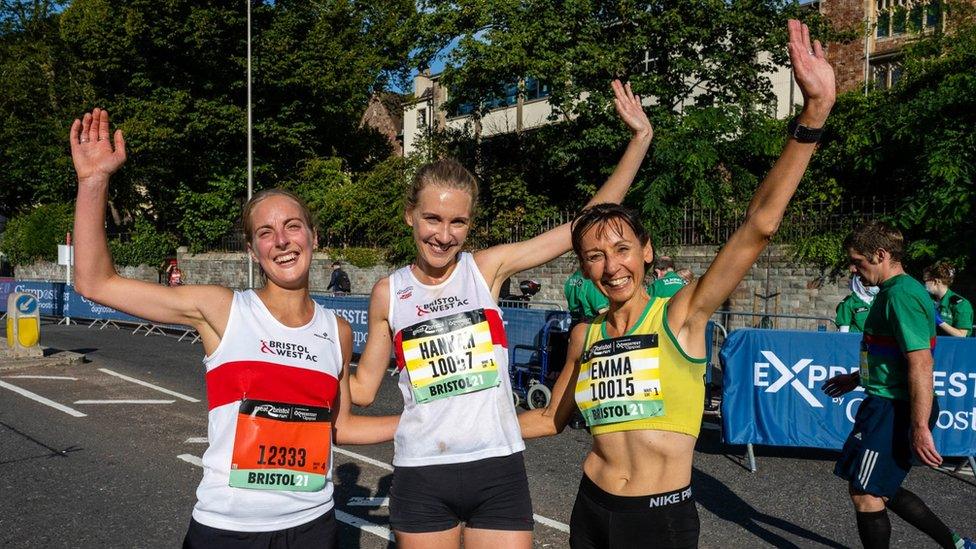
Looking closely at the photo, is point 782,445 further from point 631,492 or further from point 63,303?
point 63,303

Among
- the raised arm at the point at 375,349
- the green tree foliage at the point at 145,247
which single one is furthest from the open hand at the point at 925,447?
the green tree foliage at the point at 145,247

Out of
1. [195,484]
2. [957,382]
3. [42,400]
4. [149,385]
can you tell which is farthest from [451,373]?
[149,385]

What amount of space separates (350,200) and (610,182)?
983 inches

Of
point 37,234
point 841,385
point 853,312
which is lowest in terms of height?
point 841,385

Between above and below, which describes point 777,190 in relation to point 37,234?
below

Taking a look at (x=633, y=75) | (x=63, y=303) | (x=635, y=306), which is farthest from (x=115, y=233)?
(x=635, y=306)

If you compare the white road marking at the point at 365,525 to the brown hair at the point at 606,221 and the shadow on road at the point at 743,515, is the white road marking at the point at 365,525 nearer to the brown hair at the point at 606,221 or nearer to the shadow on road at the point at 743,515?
the shadow on road at the point at 743,515

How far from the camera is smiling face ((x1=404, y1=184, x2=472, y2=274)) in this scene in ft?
9.70

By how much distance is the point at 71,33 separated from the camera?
104ft

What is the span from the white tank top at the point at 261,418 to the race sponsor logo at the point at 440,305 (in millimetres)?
463

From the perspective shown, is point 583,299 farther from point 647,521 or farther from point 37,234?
point 37,234

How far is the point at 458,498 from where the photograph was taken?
2791 mm

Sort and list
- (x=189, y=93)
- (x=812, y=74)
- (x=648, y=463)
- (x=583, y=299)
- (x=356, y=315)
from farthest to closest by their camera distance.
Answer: (x=189, y=93), (x=356, y=315), (x=583, y=299), (x=648, y=463), (x=812, y=74)

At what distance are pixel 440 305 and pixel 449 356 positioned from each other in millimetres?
214
